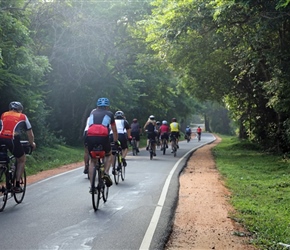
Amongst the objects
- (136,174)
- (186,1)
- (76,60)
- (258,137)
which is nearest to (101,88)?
(76,60)

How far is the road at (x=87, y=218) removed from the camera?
651cm

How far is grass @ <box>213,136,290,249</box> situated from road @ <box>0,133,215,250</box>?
1507 millimetres

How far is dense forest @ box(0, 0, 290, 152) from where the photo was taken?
16.4 meters

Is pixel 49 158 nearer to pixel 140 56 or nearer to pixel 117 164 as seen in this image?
pixel 117 164

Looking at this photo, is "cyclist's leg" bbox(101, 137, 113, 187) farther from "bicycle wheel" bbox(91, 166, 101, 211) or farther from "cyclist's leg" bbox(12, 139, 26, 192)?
"cyclist's leg" bbox(12, 139, 26, 192)

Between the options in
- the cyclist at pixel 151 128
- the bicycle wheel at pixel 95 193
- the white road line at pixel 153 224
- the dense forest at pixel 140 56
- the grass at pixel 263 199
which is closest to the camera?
the white road line at pixel 153 224

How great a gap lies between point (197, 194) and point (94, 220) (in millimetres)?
3882

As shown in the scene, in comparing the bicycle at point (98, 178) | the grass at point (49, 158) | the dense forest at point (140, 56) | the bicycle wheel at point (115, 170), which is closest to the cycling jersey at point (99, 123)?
the bicycle at point (98, 178)

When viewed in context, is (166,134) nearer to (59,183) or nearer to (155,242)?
(59,183)

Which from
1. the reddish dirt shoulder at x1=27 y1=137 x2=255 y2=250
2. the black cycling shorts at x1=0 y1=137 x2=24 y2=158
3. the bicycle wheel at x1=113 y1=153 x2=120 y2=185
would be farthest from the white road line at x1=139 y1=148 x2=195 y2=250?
the black cycling shorts at x1=0 y1=137 x2=24 y2=158

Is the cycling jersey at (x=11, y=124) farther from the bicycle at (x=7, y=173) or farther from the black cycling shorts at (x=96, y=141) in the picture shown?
the black cycling shorts at (x=96, y=141)

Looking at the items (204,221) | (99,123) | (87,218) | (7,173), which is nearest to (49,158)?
(7,173)

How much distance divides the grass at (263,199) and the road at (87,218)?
1507mm

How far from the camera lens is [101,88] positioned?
30656mm
